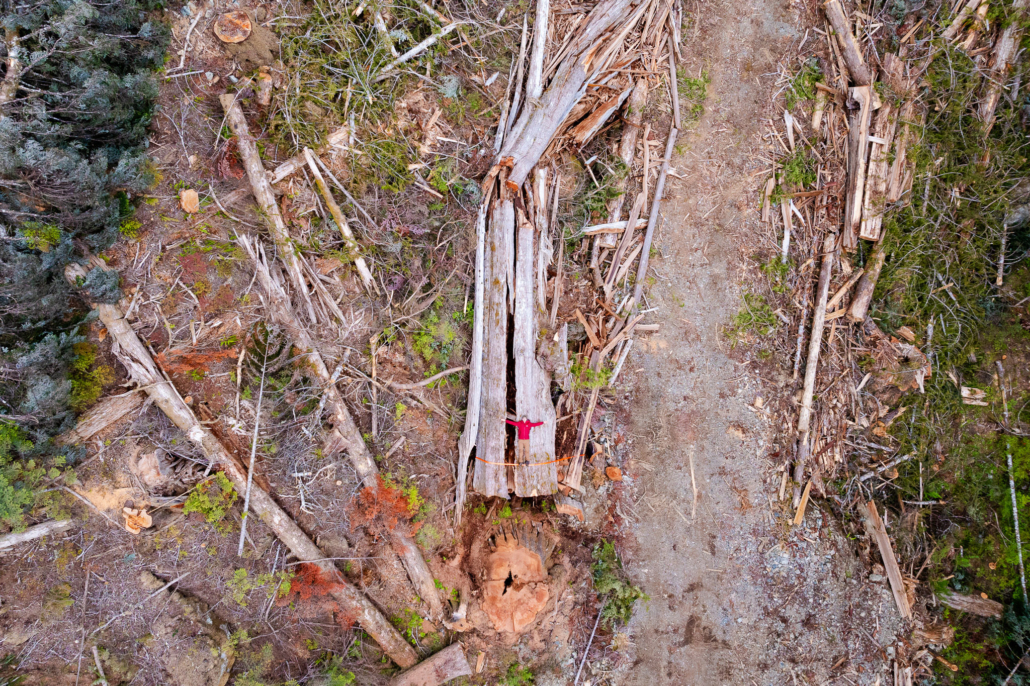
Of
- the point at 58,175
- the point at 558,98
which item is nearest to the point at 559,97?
the point at 558,98

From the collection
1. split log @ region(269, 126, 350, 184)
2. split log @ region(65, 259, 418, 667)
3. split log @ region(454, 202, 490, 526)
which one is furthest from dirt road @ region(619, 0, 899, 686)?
split log @ region(269, 126, 350, 184)

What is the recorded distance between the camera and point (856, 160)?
5.74m

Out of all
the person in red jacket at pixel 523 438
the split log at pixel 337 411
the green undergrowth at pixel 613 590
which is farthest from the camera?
the green undergrowth at pixel 613 590

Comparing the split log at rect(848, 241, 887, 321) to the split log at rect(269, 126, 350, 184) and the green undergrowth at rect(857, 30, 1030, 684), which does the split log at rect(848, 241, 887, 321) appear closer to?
the green undergrowth at rect(857, 30, 1030, 684)

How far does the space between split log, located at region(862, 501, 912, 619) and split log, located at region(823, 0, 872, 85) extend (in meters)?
5.12

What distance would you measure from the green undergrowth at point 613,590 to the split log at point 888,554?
Answer: 2.97 metres

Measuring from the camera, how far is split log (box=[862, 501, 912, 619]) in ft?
19.1

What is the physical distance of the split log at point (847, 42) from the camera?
5641 mm

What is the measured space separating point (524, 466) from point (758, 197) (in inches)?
162

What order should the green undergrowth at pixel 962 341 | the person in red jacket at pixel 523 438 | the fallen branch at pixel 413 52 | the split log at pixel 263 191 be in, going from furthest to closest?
1. the green undergrowth at pixel 962 341
2. the person in red jacket at pixel 523 438
3. the fallen branch at pixel 413 52
4. the split log at pixel 263 191

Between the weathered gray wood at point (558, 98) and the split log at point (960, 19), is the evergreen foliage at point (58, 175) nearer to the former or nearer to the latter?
the weathered gray wood at point (558, 98)

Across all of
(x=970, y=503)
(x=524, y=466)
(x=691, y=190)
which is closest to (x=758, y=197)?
(x=691, y=190)

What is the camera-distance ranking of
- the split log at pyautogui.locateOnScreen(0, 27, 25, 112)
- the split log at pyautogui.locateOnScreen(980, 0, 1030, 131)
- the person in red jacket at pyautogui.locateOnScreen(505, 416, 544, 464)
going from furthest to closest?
the split log at pyautogui.locateOnScreen(980, 0, 1030, 131), the person in red jacket at pyautogui.locateOnScreen(505, 416, 544, 464), the split log at pyautogui.locateOnScreen(0, 27, 25, 112)

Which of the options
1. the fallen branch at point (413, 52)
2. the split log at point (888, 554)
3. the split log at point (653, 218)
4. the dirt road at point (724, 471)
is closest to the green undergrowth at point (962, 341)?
the split log at point (888, 554)
